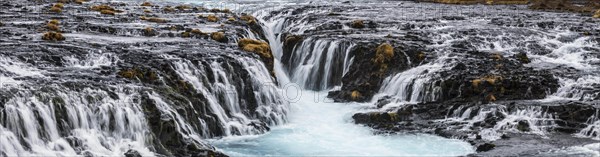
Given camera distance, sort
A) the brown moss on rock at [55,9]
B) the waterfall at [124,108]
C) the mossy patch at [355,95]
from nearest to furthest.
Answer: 1. the waterfall at [124,108]
2. the mossy patch at [355,95]
3. the brown moss on rock at [55,9]

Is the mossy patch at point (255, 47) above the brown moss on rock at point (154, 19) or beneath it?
beneath

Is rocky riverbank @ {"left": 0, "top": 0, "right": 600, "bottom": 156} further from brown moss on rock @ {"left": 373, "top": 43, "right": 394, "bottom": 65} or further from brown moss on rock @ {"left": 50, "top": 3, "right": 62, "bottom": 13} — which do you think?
brown moss on rock @ {"left": 50, "top": 3, "right": 62, "bottom": 13}

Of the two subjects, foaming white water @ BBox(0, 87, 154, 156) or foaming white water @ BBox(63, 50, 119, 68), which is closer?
foaming white water @ BBox(0, 87, 154, 156)

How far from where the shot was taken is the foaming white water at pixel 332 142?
65.0ft

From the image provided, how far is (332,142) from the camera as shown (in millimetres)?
21062

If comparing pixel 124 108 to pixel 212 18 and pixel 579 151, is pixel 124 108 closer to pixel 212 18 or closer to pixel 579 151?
pixel 579 151

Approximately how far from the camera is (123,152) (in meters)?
17.7

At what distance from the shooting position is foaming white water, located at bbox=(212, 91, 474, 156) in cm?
1980

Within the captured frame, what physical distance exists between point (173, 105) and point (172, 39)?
31.0ft

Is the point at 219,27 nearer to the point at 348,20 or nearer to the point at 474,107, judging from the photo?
the point at 348,20

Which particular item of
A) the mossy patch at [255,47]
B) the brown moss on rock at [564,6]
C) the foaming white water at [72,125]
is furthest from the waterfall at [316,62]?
the brown moss on rock at [564,6]

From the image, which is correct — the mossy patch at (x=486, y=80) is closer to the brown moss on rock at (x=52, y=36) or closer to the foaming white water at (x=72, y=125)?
the foaming white water at (x=72, y=125)

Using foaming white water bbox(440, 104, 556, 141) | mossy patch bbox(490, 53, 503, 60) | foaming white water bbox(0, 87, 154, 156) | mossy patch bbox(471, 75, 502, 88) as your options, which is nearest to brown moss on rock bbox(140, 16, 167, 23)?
mossy patch bbox(490, 53, 503, 60)

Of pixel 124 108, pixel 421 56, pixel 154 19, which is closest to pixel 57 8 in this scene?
pixel 154 19
